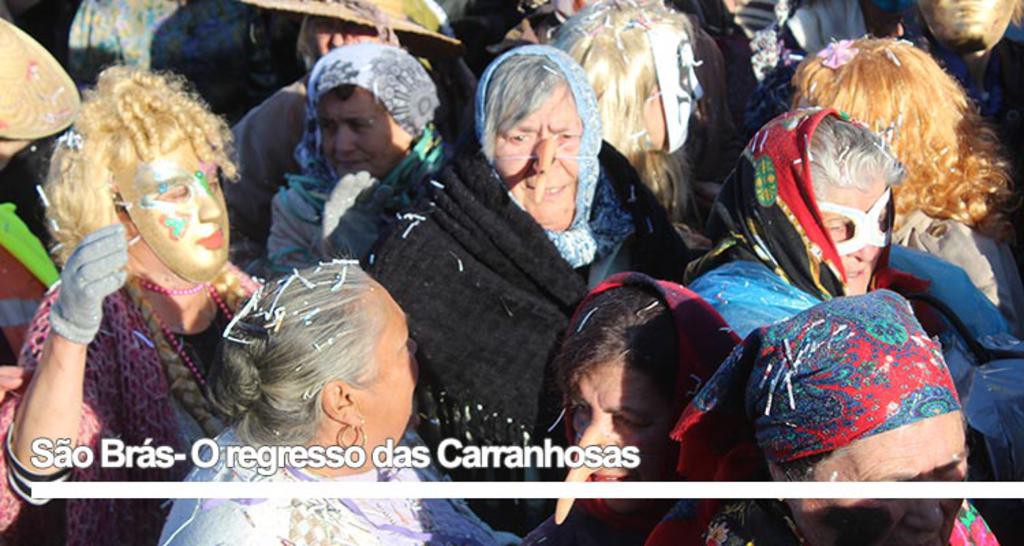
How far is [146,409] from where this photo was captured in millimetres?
3375

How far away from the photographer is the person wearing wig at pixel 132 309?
3.09m

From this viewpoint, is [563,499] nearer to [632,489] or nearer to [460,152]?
[632,489]

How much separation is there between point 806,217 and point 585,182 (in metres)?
0.85

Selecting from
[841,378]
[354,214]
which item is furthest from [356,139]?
[841,378]

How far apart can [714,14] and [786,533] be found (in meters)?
3.49

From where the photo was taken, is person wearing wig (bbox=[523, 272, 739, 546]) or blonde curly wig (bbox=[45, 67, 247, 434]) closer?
person wearing wig (bbox=[523, 272, 739, 546])

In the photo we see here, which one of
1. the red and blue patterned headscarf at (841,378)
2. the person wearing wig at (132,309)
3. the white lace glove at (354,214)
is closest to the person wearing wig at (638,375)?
the red and blue patterned headscarf at (841,378)

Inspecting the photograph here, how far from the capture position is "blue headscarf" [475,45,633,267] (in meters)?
3.58

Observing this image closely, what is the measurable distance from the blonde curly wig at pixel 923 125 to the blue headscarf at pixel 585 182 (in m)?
0.66

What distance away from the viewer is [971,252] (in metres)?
3.69

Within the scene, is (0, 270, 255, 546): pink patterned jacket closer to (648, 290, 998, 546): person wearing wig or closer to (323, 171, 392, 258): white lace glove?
(323, 171, 392, 258): white lace glove

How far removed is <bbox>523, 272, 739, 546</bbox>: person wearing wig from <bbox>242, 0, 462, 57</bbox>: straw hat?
8.25 feet

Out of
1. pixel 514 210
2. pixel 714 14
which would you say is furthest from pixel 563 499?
pixel 714 14

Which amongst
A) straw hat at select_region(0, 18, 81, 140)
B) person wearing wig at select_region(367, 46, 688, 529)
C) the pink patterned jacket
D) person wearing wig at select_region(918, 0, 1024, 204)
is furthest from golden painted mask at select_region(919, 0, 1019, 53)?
straw hat at select_region(0, 18, 81, 140)
